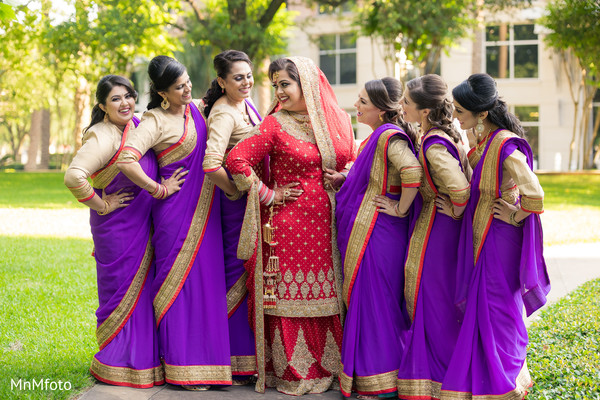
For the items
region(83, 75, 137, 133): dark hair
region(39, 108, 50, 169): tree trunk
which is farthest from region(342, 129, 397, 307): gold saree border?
region(39, 108, 50, 169): tree trunk

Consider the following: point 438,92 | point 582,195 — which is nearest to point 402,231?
point 438,92

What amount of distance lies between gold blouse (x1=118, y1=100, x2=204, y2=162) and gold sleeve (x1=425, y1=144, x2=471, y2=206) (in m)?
1.56

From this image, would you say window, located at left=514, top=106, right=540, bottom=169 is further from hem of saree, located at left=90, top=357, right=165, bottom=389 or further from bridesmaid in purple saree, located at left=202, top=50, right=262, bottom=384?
hem of saree, located at left=90, top=357, right=165, bottom=389

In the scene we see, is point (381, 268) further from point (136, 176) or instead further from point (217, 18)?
point (217, 18)

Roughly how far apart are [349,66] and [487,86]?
27.2m

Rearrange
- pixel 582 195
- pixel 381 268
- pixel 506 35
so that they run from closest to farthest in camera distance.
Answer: pixel 381 268, pixel 582 195, pixel 506 35

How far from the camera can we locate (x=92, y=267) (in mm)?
8734

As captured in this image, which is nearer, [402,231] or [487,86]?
[487,86]

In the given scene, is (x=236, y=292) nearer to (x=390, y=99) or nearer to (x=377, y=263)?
(x=377, y=263)

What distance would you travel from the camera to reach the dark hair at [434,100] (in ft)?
13.0

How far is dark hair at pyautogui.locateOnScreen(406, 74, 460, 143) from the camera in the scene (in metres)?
3.97

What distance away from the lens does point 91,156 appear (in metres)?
4.27

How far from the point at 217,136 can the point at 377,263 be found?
1.25 m

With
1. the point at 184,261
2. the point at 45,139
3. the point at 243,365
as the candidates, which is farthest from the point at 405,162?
the point at 45,139
